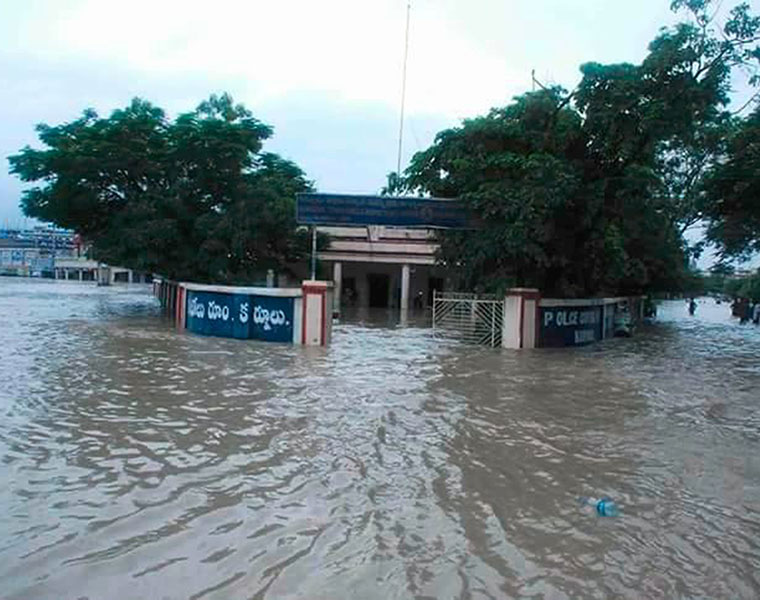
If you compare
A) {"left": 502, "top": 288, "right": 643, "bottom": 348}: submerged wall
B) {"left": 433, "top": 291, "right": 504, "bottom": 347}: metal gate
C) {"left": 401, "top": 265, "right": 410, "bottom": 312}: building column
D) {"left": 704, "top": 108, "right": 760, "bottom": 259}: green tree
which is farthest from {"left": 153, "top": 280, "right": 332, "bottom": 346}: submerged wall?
{"left": 401, "top": 265, "right": 410, "bottom": 312}: building column

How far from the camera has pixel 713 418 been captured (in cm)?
961

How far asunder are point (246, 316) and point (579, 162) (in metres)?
9.67

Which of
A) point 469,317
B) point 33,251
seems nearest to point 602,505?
point 469,317

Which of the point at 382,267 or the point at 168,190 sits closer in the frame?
the point at 168,190

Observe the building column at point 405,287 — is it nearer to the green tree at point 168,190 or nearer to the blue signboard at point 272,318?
the green tree at point 168,190

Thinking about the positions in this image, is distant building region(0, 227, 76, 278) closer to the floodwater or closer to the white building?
the white building

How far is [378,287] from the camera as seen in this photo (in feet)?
155

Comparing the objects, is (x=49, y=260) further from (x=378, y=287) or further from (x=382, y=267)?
(x=382, y=267)

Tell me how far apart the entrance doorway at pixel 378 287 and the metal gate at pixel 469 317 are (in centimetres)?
2540

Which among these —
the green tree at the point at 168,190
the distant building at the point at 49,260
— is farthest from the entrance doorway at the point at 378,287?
the distant building at the point at 49,260

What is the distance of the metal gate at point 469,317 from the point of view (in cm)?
1925

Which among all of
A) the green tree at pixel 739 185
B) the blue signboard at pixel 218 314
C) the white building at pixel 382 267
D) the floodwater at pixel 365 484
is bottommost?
the floodwater at pixel 365 484

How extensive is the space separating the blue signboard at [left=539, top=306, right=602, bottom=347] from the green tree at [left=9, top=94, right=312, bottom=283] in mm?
10988

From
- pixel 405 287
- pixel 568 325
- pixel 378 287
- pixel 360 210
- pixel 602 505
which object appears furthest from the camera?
pixel 378 287
